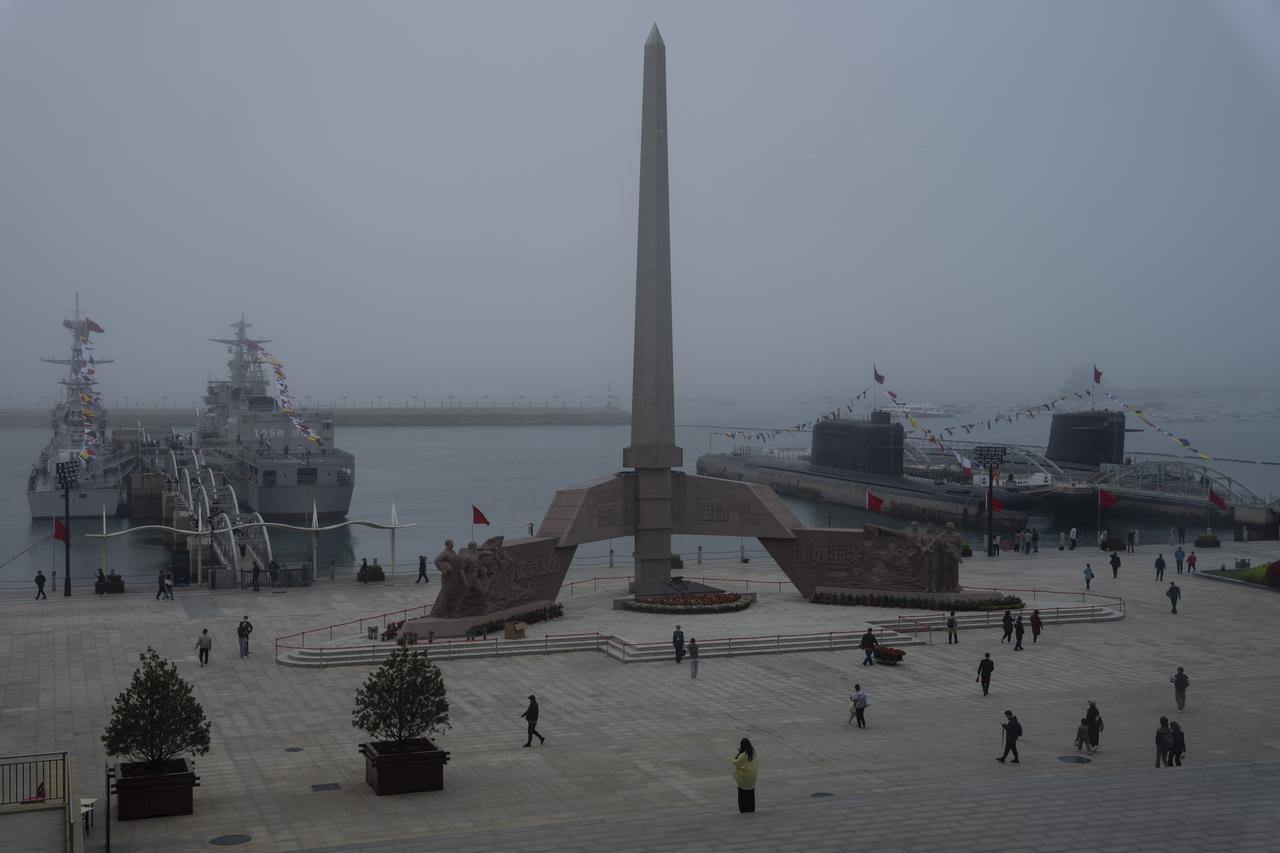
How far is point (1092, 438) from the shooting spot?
91.7 metres

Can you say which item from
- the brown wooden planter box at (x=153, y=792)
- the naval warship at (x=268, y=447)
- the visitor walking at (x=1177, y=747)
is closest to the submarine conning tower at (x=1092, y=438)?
the naval warship at (x=268, y=447)

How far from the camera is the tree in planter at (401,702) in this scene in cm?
1571

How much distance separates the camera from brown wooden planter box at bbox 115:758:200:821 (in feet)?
47.2

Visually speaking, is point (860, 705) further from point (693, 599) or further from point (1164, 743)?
point (693, 599)

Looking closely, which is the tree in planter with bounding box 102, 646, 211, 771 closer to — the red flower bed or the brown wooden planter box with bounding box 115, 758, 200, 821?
the brown wooden planter box with bounding box 115, 758, 200, 821

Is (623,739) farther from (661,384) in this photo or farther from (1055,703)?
(661,384)

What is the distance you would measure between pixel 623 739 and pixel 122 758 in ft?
23.0

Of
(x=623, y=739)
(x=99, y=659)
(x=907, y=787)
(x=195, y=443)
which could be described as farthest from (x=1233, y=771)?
(x=195, y=443)

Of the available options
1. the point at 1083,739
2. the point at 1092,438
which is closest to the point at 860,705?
the point at 1083,739

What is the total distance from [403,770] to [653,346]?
59.5ft

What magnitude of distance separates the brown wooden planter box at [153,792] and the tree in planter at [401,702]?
215cm

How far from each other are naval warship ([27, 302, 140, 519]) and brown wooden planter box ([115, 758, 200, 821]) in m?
58.5

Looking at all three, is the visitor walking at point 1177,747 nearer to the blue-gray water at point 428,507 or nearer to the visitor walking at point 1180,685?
the visitor walking at point 1180,685

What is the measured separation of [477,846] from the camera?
12.9m
